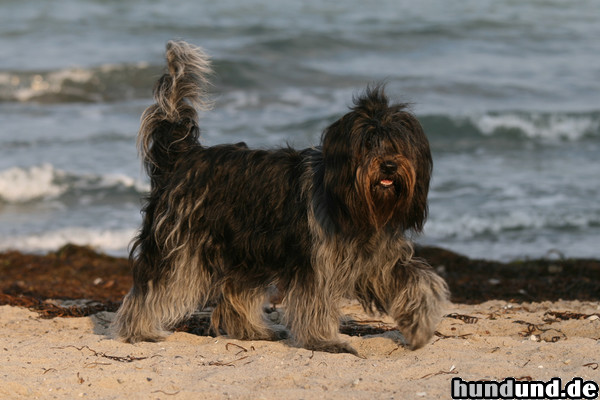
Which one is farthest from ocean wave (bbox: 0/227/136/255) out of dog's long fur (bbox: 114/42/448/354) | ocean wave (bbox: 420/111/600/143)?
ocean wave (bbox: 420/111/600/143)

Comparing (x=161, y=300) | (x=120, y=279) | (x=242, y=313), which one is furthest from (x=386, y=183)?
(x=120, y=279)

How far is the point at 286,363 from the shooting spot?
5699 mm

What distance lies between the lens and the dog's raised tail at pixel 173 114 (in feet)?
21.2

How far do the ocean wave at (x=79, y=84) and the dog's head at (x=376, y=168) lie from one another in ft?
48.7

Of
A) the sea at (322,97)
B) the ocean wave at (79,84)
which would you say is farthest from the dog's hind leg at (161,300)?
the ocean wave at (79,84)

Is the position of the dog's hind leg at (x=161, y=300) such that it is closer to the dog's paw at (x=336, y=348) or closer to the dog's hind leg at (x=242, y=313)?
the dog's hind leg at (x=242, y=313)

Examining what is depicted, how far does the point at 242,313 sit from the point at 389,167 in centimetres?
178

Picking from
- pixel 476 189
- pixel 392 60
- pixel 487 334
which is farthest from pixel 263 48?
pixel 487 334

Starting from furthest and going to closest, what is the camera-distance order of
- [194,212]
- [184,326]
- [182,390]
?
1. [184,326]
2. [194,212]
3. [182,390]

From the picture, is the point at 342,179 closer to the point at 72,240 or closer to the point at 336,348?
the point at 336,348

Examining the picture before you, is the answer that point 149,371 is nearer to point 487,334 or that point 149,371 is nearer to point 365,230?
point 365,230

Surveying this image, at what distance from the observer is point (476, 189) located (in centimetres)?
1327

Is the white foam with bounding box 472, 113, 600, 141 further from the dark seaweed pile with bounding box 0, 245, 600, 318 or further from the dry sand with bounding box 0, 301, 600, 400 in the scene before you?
the dry sand with bounding box 0, 301, 600, 400

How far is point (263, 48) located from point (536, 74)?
671 cm
